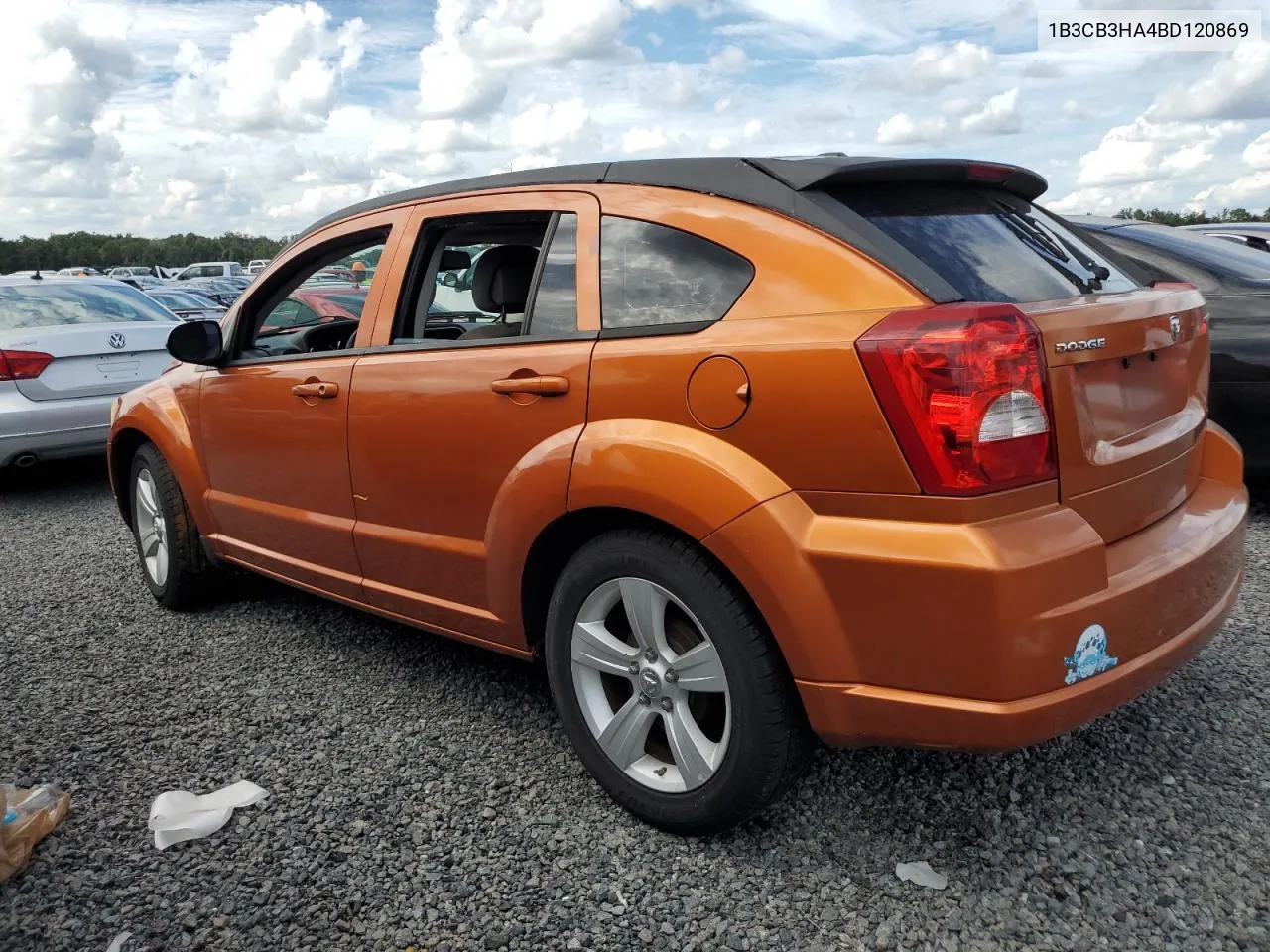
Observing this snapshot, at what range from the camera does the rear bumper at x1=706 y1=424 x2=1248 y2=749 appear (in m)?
1.98

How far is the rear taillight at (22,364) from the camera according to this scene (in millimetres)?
6652

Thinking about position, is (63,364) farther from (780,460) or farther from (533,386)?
(780,460)

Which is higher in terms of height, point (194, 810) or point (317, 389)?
point (317, 389)

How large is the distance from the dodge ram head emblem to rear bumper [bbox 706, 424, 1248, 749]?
0.32 meters

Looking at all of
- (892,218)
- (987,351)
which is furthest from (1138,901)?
(892,218)

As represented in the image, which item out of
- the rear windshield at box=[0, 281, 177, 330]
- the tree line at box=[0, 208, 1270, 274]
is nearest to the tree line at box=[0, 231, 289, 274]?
the tree line at box=[0, 208, 1270, 274]

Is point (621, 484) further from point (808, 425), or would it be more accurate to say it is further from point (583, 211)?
point (583, 211)

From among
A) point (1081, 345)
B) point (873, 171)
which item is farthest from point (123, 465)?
point (1081, 345)

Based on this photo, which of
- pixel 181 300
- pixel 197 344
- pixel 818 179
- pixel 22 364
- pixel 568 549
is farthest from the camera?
pixel 181 300

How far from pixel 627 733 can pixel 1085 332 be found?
1.45 metres

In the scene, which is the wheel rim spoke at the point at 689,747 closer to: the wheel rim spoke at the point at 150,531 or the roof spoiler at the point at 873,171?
the roof spoiler at the point at 873,171

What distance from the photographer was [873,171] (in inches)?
92.8

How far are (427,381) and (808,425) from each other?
1304 millimetres

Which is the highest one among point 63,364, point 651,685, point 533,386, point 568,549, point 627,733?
point 533,386
